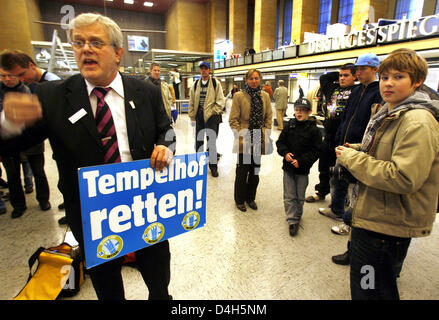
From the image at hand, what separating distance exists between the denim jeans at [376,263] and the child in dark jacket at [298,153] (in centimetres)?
110

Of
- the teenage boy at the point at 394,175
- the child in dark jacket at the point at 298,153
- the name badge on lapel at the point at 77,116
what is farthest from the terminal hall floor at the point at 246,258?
the name badge on lapel at the point at 77,116

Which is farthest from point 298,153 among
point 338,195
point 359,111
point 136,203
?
point 136,203

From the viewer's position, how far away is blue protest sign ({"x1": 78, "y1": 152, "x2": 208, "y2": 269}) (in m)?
0.98

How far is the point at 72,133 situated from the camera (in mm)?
994

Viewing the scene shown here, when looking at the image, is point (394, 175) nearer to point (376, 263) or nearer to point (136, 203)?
point (376, 263)

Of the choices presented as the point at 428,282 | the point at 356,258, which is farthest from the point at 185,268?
the point at 428,282

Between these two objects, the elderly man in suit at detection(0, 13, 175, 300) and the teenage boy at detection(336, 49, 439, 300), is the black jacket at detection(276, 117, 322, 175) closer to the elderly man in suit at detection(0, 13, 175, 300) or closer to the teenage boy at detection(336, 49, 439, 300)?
the teenage boy at detection(336, 49, 439, 300)

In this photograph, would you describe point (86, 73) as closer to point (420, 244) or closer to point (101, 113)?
point (101, 113)

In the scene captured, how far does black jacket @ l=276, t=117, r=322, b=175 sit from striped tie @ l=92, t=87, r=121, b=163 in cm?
180

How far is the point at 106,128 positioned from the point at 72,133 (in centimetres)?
13
